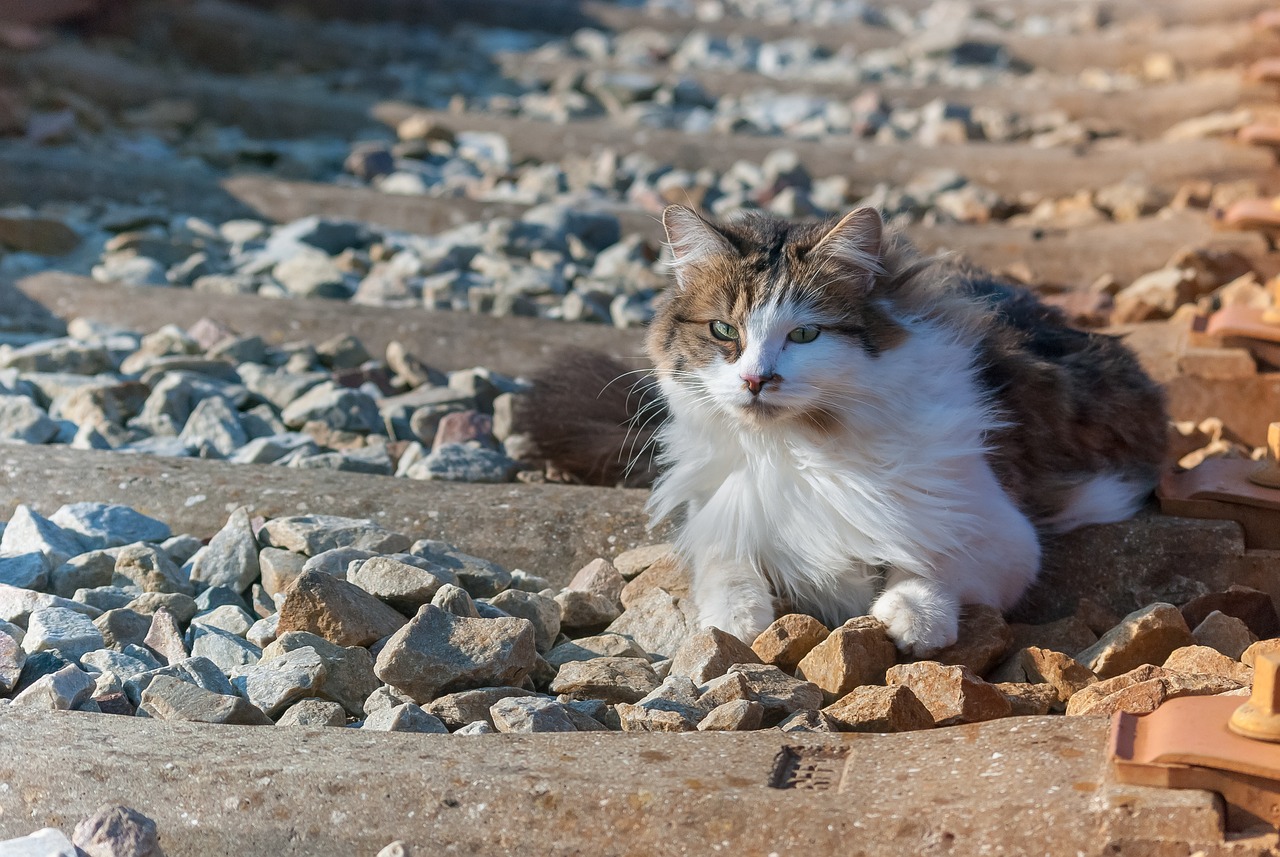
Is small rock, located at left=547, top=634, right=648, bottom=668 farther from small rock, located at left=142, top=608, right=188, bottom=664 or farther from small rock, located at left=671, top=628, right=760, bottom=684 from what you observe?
small rock, located at left=142, top=608, right=188, bottom=664

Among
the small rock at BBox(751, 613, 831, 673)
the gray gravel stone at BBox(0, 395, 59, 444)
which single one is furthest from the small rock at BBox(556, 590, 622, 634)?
the gray gravel stone at BBox(0, 395, 59, 444)

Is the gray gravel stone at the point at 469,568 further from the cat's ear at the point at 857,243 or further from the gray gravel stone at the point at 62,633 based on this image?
the cat's ear at the point at 857,243

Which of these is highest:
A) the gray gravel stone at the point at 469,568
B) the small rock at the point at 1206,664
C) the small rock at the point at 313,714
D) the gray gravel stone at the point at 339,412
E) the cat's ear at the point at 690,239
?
the cat's ear at the point at 690,239

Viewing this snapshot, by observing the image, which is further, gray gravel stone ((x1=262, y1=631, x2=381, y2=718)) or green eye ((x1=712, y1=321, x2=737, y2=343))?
green eye ((x1=712, y1=321, x2=737, y2=343))

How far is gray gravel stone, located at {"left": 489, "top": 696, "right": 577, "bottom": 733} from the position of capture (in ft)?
7.56

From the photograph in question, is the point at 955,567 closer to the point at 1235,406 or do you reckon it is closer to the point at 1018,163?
the point at 1235,406

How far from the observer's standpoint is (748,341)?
285 centimetres

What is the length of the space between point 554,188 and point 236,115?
2250 mm

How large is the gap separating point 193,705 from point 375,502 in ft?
3.34

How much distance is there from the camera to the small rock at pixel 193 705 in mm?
2324

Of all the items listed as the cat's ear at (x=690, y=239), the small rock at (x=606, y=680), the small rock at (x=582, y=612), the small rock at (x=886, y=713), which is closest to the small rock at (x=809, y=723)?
the small rock at (x=886, y=713)

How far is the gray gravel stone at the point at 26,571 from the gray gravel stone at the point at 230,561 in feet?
1.00

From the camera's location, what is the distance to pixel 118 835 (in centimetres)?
192

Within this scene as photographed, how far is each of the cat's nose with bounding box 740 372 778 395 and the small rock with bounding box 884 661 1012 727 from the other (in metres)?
0.68
